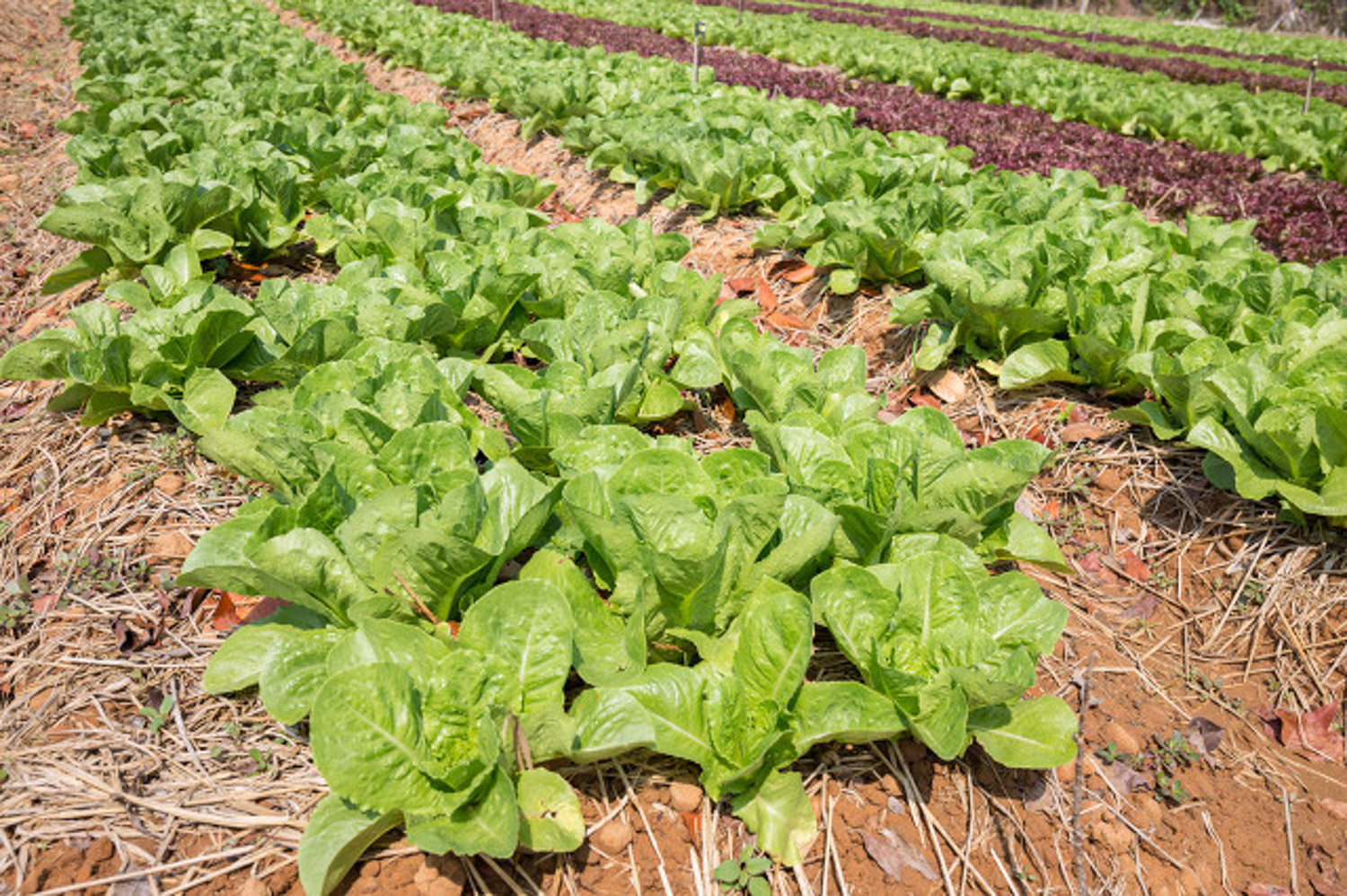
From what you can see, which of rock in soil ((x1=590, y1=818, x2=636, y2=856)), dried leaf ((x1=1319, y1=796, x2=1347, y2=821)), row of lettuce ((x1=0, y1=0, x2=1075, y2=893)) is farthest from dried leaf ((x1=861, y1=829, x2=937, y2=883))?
dried leaf ((x1=1319, y1=796, x2=1347, y2=821))

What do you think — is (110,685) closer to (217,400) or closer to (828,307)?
(217,400)

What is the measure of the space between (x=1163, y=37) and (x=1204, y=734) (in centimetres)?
3785

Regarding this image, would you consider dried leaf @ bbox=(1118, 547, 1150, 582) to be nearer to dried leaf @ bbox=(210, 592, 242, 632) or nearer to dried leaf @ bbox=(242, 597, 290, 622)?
dried leaf @ bbox=(242, 597, 290, 622)

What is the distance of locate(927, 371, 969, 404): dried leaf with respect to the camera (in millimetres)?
3750

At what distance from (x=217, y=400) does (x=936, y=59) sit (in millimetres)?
14555

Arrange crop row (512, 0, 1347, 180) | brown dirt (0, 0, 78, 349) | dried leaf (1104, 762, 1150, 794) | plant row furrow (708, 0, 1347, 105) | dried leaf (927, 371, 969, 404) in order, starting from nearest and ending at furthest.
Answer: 1. dried leaf (1104, 762, 1150, 794)
2. dried leaf (927, 371, 969, 404)
3. brown dirt (0, 0, 78, 349)
4. crop row (512, 0, 1347, 180)
5. plant row furrow (708, 0, 1347, 105)

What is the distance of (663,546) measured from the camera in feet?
6.39

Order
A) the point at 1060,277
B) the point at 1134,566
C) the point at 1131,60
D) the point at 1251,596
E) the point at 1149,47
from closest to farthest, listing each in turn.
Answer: the point at 1251,596 → the point at 1134,566 → the point at 1060,277 → the point at 1131,60 → the point at 1149,47

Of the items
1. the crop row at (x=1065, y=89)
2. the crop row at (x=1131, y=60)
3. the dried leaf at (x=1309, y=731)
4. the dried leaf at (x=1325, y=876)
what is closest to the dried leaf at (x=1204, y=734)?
the dried leaf at (x=1309, y=731)

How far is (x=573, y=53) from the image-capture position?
1059 centimetres

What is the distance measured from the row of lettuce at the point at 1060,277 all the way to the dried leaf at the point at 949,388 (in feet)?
0.33

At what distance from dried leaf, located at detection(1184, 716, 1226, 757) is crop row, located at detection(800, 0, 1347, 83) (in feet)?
65.0

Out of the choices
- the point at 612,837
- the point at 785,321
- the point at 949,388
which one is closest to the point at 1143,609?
the point at 949,388

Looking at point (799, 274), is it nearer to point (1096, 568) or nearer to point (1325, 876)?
point (1096, 568)
